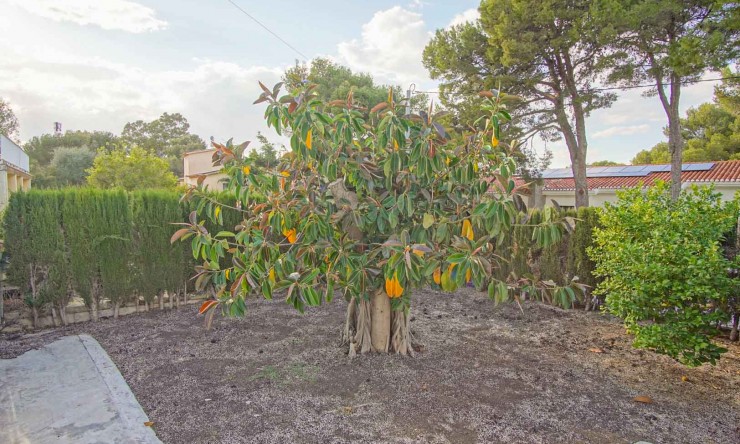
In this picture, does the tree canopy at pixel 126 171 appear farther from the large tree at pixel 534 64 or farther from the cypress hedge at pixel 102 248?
the cypress hedge at pixel 102 248

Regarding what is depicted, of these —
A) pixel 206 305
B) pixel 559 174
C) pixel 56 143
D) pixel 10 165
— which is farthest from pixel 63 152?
pixel 206 305

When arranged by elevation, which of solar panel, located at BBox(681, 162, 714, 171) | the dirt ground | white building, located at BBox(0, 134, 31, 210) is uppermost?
white building, located at BBox(0, 134, 31, 210)

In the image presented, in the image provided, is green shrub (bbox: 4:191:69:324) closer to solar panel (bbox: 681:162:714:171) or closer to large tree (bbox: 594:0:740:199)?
large tree (bbox: 594:0:740:199)

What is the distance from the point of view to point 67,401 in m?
Result: 3.01

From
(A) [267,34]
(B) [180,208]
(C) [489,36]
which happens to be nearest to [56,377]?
(B) [180,208]

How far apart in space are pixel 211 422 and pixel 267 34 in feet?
26.9

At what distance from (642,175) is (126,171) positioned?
26326 mm

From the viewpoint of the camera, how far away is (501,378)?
336cm

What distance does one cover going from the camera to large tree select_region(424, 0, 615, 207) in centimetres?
1244

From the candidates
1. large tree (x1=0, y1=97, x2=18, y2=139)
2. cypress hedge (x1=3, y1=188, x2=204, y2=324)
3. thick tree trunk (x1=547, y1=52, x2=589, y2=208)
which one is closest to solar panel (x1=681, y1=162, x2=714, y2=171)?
thick tree trunk (x1=547, y1=52, x2=589, y2=208)

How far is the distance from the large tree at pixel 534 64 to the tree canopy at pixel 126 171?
15.7 m

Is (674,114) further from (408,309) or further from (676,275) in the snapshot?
(408,309)

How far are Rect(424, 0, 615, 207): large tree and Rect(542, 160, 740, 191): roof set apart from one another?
3898 mm

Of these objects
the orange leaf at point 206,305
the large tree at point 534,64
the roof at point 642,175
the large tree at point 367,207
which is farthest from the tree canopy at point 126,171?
the orange leaf at point 206,305
